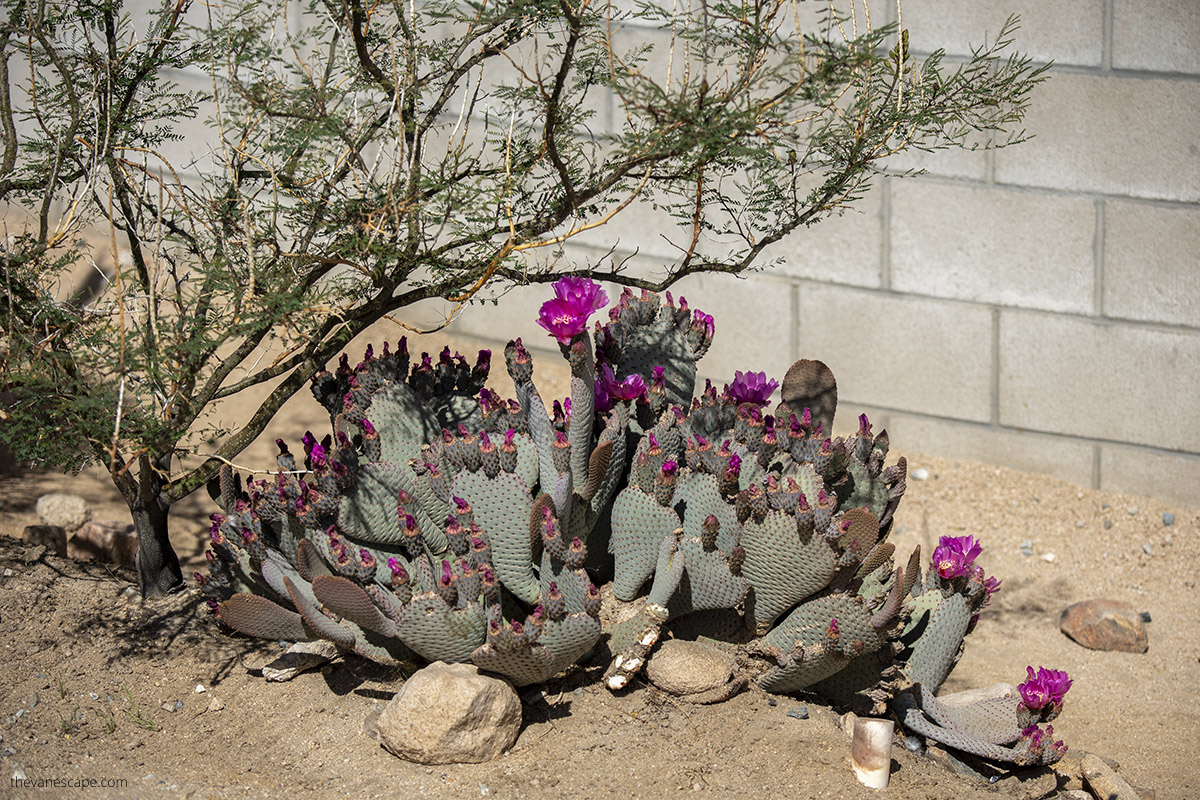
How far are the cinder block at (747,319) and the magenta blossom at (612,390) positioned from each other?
2.33 meters

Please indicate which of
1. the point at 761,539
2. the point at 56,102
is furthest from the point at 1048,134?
the point at 56,102

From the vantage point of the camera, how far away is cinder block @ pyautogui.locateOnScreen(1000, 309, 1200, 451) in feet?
14.9

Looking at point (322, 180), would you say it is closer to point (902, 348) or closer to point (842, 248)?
point (842, 248)

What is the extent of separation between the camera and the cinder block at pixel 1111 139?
4.29 m

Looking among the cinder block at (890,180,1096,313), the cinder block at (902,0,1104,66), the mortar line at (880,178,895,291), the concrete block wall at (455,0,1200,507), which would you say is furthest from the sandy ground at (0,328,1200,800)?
the cinder block at (902,0,1104,66)

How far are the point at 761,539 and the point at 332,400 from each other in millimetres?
1291

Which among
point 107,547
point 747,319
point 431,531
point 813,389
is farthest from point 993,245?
point 107,547

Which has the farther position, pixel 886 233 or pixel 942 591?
pixel 886 233

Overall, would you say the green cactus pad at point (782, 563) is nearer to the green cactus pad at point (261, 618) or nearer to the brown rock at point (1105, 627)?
the green cactus pad at point (261, 618)

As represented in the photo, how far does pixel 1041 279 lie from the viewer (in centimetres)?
467

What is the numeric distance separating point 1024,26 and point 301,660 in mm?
3681

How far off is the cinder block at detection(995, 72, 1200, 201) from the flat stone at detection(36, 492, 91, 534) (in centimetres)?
399

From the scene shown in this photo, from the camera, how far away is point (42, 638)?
3.00m

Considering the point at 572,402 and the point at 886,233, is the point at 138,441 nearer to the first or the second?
the point at 572,402
